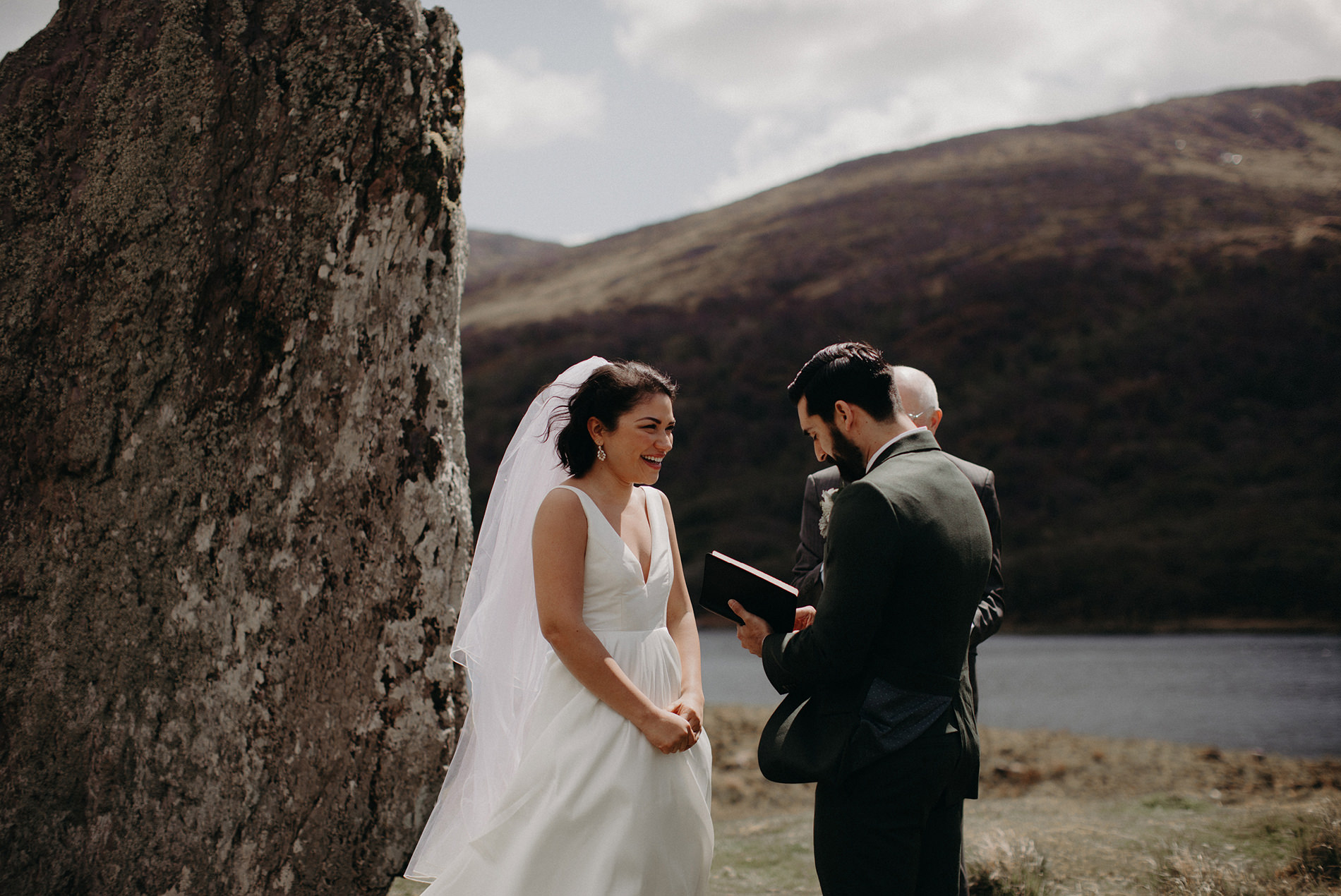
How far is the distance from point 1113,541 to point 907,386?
21495 millimetres

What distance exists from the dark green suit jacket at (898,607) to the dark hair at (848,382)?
0.14 m

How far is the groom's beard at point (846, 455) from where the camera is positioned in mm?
2369

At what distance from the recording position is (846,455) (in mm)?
2387

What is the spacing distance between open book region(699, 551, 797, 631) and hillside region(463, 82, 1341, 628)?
19.3 m

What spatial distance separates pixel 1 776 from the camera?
130 inches

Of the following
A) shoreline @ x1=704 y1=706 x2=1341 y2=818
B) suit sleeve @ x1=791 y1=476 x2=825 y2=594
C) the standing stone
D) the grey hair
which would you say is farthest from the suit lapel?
shoreline @ x1=704 y1=706 x2=1341 y2=818

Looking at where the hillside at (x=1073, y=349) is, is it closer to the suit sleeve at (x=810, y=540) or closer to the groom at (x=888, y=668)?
the suit sleeve at (x=810, y=540)

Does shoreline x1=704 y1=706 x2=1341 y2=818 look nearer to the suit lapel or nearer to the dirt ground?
the dirt ground

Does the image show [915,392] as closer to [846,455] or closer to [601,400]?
[846,455]

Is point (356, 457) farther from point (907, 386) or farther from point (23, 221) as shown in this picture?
point (907, 386)

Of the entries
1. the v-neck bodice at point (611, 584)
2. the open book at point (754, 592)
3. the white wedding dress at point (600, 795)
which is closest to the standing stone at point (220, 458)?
the white wedding dress at point (600, 795)

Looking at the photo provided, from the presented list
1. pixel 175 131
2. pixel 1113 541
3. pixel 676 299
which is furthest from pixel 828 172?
pixel 175 131

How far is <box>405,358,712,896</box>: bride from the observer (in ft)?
7.97

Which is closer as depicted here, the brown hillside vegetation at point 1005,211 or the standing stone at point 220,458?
the standing stone at point 220,458
